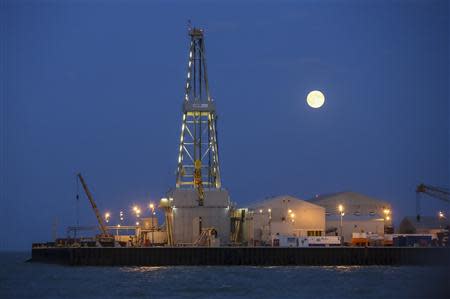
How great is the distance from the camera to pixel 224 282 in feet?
235

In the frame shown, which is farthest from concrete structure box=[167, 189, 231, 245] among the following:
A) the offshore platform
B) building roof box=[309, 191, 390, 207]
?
building roof box=[309, 191, 390, 207]

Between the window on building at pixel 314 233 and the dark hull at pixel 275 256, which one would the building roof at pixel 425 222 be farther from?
the dark hull at pixel 275 256

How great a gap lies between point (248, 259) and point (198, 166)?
1270 cm

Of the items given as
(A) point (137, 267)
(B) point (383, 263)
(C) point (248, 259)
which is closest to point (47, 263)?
(A) point (137, 267)

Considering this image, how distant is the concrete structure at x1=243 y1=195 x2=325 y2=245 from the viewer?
102688 millimetres

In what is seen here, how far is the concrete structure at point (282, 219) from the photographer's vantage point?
4043 inches

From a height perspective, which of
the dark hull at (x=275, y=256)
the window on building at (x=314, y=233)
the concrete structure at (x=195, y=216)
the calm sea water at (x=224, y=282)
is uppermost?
the concrete structure at (x=195, y=216)

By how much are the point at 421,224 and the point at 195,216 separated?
124 feet

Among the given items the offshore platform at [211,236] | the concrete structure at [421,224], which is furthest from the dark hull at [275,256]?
the concrete structure at [421,224]

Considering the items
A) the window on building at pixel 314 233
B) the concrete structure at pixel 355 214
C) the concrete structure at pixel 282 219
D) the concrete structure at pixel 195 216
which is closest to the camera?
the concrete structure at pixel 195 216

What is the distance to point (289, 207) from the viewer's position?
111 metres

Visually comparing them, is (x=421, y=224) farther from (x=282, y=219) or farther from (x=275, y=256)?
(x=275, y=256)

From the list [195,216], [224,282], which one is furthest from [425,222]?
[224,282]

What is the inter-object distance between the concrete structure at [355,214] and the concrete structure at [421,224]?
450cm
